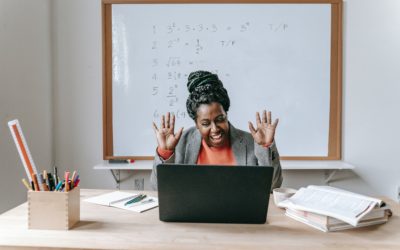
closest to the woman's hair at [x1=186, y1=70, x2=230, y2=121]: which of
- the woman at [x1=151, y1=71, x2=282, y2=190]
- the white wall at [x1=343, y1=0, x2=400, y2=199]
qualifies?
the woman at [x1=151, y1=71, x2=282, y2=190]

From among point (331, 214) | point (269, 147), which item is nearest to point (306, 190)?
point (331, 214)

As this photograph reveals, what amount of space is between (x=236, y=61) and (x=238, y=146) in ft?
2.78

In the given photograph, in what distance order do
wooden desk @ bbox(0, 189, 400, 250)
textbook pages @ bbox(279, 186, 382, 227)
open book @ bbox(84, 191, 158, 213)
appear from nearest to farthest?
wooden desk @ bbox(0, 189, 400, 250), textbook pages @ bbox(279, 186, 382, 227), open book @ bbox(84, 191, 158, 213)

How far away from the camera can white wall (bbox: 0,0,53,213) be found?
1.91 meters

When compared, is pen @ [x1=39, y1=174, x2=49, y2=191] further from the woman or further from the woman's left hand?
the woman's left hand

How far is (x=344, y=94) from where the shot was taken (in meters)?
2.56

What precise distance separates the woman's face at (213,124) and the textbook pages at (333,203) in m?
0.74

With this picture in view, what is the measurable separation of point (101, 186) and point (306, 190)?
1.79m

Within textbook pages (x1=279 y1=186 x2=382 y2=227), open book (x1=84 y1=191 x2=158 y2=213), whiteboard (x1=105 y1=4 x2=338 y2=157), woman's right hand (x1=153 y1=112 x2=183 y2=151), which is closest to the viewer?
textbook pages (x1=279 y1=186 x2=382 y2=227)

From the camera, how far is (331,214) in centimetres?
99

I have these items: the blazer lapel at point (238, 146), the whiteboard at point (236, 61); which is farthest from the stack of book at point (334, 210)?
the whiteboard at point (236, 61)

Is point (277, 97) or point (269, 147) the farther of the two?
point (277, 97)

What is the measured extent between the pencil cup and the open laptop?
258mm

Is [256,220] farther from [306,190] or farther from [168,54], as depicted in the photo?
[168,54]
